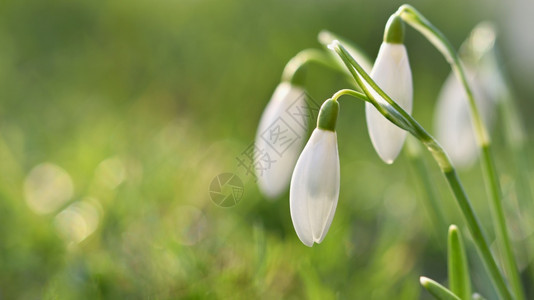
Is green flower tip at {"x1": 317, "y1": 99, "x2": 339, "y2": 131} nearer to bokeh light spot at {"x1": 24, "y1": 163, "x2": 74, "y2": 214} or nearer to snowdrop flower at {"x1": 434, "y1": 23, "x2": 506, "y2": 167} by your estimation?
snowdrop flower at {"x1": 434, "y1": 23, "x2": 506, "y2": 167}

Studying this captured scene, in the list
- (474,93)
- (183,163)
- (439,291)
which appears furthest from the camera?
(183,163)

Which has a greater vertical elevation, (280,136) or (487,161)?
(280,136)

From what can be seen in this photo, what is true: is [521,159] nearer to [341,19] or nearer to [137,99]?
[137,99]

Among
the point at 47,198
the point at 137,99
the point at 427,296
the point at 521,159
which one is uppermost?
the point at 137,99

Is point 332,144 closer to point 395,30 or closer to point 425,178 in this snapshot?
point 395,30

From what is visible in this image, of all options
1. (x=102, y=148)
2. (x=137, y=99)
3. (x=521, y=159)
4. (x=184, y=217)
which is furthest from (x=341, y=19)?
(x=521, y=159)
